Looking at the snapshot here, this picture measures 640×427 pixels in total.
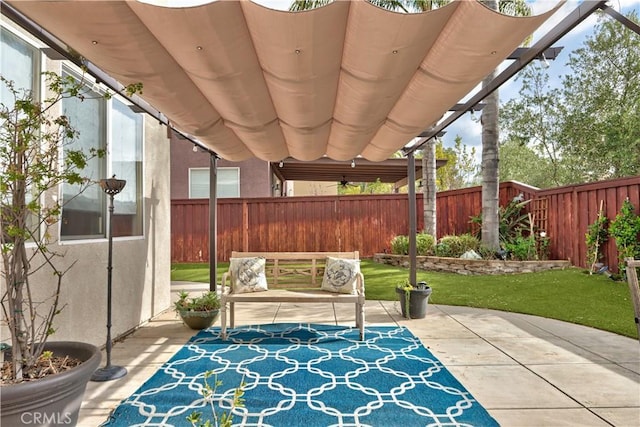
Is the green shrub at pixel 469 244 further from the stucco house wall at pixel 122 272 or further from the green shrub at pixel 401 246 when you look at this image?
the stucco house wall at pixel 122 272

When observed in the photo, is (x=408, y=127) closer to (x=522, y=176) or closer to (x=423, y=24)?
(x=423, y=24)

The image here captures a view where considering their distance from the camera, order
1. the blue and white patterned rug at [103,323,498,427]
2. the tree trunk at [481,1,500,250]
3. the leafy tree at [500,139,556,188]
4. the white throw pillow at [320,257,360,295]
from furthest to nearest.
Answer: the leafy tree at [500,139,556,188]
the tree trunk at [481,1,500,250]
the white throw pillow at [320,257,360,295]
the blue and white patterned rug at [103,323,498,427]

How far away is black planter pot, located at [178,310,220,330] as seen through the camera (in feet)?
14.5

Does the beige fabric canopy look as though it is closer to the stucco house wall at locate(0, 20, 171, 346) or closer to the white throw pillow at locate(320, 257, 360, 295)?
the stucco house wall at locate(0, 20, 171, 346)

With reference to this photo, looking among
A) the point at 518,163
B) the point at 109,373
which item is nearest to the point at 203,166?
the point at 109,373

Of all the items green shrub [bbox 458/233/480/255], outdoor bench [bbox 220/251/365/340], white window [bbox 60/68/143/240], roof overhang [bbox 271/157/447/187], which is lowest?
outdoor bench [bbox 220/251/365/340]

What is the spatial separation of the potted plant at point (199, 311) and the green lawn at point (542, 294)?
9.38 ft

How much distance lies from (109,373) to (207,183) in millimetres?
10252

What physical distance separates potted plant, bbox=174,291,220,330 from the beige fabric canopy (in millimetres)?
2136

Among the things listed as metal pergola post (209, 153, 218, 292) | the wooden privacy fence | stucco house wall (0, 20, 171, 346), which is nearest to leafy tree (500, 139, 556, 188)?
the wooden privacy fence

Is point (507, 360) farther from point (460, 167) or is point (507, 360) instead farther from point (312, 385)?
point (460, 167)

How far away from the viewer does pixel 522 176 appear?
97.9 ft

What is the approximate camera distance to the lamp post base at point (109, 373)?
298 cm

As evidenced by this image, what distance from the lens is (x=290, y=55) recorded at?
230 centimetres
